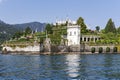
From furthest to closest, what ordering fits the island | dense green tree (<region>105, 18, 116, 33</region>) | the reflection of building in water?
dense green tree (<region>105, 18, 116, 33</region>) < the island < the reflection of building in water

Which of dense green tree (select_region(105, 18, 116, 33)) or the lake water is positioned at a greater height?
dense green tree (select_region(105, 18, 116, 33))

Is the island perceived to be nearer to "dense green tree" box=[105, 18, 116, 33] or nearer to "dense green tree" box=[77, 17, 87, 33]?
"dense green tree" box=[77, 17, 87, 33]

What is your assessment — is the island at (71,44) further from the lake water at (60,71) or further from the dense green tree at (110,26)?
the lake water at (60,71)

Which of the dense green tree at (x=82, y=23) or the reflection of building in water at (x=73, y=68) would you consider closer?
the reflection of building in water at (x=73, y=68)

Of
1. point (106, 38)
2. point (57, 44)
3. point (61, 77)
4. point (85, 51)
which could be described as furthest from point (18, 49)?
point (61, 77)

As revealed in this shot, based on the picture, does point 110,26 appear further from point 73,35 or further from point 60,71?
point 60,71

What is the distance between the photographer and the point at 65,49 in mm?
154250

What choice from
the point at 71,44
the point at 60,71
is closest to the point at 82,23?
the point at 71,44

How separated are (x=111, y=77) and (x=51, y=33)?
445 feet

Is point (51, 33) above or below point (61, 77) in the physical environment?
above

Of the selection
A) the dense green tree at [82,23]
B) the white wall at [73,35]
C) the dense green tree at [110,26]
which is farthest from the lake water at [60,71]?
the dense green tree at [110,26]

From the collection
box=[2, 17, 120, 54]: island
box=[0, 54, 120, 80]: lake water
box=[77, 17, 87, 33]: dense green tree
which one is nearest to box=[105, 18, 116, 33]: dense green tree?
box=[2, 17, 120, 54]: island

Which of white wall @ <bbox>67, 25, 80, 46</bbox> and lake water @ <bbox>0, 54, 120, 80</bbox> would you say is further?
white wall @ <bbox>67, 25, 80, 46</bbox>

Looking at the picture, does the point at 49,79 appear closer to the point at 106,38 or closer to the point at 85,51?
the point at 85,51
